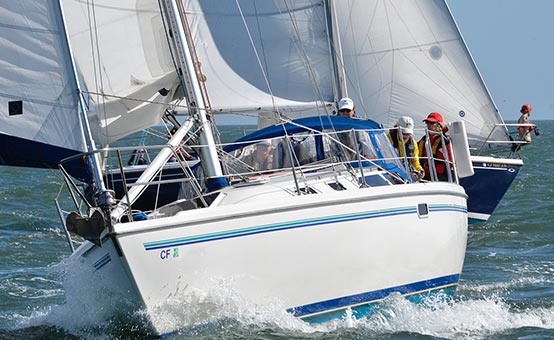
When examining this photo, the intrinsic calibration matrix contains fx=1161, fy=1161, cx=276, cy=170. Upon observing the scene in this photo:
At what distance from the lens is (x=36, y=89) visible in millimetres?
9906

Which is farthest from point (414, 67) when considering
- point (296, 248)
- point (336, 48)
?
point (296, 248)

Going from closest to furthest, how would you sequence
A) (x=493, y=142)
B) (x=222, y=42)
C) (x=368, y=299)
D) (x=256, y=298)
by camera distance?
(x=256, y=298), (x=368, y=299), (x=222, y=42), (x=493, y=142)

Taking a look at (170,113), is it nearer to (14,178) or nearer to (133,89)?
(133,89)

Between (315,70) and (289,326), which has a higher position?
(315,70)

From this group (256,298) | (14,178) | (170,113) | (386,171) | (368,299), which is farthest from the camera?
(14,178)

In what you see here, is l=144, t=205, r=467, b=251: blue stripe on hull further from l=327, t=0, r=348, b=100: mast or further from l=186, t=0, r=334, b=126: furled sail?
l=327, t=0, r=348, b=100: mast

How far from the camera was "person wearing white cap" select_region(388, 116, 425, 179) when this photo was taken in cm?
1144

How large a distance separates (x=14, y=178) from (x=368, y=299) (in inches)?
922

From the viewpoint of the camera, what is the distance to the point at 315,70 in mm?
17125

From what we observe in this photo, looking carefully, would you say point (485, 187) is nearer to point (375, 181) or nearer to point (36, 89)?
point (375, 181)

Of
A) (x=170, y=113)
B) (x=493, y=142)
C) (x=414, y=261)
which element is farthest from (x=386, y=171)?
(x=493, y=142)

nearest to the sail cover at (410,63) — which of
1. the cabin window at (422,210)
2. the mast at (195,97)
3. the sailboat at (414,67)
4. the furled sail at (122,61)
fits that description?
the sailboat at (414,67)

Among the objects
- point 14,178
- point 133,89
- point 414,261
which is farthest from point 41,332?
point 14,178

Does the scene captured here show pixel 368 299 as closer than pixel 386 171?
Yes
